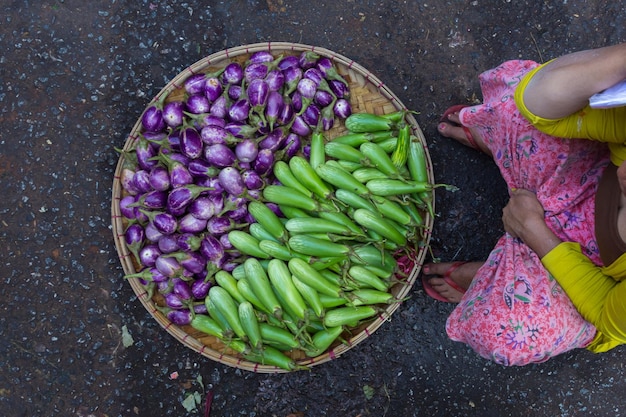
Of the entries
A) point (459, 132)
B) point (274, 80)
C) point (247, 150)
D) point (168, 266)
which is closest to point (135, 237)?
point (168, 266)

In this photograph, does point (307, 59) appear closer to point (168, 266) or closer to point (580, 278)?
point (168, 266)

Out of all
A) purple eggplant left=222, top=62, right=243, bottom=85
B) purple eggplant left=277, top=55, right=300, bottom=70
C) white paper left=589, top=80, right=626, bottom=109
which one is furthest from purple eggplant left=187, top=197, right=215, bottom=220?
white paper left=589, top=80, right=626, bottom=109

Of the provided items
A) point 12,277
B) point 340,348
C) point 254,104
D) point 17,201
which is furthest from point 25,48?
point 340,348

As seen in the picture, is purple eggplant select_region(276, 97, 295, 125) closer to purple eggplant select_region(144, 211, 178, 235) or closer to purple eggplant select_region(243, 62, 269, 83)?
purple eggplant select_region(243, 62, 269, 83)

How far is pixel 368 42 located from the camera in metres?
2.17

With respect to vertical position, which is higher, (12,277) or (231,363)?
(231,363)

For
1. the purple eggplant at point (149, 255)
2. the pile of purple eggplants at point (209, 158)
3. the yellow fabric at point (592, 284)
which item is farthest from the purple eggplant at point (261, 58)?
the yellow fabric at point (592, 284)

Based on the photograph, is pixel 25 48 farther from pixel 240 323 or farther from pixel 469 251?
pixel 469 251

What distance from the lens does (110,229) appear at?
6.87 ft

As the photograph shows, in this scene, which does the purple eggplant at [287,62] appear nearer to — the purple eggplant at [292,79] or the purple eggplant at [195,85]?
the purple eggplant at [292,79]

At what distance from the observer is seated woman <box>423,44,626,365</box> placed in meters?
1.41

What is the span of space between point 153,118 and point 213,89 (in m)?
0.23

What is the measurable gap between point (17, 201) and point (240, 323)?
Result: 112 cm

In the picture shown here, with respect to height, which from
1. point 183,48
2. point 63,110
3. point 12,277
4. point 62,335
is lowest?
point 62,335
